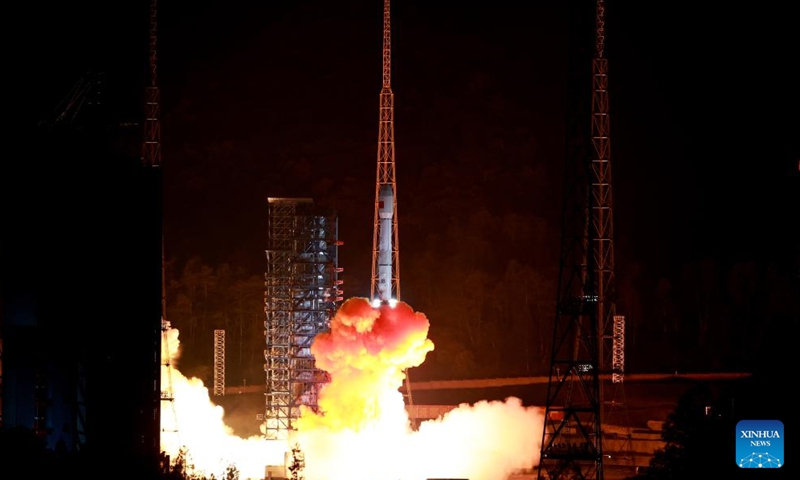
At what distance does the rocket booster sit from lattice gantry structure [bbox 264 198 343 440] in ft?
4.91

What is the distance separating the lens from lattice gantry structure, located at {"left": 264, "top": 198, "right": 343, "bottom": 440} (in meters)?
52.2

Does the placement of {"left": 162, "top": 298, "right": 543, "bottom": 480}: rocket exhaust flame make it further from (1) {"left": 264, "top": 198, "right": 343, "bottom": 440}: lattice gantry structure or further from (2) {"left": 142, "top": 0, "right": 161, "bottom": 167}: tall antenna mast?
(2) {"left": 142, "top": 0, "right": 161, "bottom": 167}: tall antenna mast

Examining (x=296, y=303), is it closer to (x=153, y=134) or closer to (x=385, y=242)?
(x=385, y=242)

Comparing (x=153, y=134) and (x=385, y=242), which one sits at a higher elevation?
(x=153, y=134)

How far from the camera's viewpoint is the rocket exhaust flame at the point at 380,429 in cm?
4869

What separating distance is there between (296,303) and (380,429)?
17.3 ft

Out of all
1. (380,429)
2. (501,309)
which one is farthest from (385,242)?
(501,309)

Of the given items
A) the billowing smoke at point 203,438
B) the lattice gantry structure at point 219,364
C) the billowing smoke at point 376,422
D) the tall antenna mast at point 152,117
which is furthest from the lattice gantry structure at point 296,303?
the lattice gantry structure at point 219,364

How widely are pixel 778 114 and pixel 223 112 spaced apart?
84.7 feet

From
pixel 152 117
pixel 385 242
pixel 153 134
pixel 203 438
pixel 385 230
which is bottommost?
pixel 203 438

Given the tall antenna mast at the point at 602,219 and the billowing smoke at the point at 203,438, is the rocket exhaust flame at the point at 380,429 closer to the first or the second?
the billowing smoke at the point at 203,438

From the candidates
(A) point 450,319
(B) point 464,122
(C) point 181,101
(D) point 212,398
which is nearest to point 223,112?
(C) point 181,101

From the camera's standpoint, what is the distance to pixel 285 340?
52.4m

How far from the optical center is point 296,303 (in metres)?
52.4
